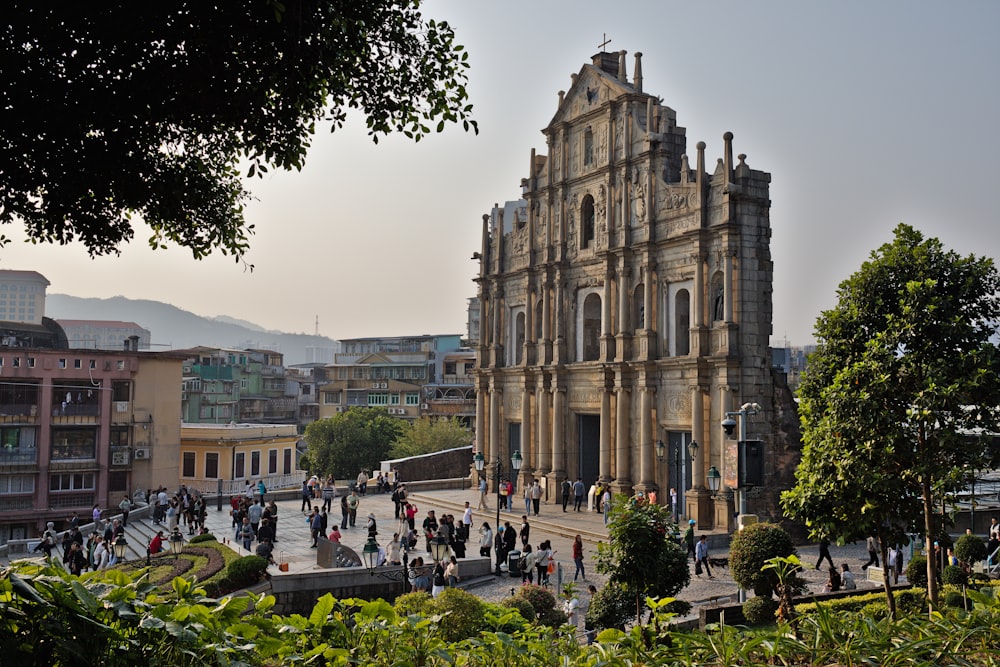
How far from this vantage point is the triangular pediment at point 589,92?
34769 millimetres

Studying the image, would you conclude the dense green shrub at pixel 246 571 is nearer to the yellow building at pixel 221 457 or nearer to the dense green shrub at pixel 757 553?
the dense green shrub at pixel 757 553

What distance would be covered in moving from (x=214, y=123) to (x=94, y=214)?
1.46 m

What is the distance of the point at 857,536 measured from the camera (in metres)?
13.9

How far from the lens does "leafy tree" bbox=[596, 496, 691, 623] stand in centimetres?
1471

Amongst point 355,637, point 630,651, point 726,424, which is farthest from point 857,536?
point 355,637

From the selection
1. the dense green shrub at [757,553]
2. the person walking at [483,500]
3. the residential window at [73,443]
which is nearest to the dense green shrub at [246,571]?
the dense green shrub at [757,553]

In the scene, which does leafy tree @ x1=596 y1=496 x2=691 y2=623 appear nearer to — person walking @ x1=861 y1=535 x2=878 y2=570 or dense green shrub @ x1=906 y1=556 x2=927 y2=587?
dense green shrub @ x1=906 y1=556 x2=927 y2=587

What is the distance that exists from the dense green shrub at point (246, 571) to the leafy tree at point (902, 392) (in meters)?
13.2

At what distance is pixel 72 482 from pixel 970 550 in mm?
42518

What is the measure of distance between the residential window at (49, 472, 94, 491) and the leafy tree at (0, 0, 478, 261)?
4301 centimetres

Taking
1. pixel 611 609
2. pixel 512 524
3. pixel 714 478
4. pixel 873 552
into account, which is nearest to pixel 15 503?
pixel 512 524

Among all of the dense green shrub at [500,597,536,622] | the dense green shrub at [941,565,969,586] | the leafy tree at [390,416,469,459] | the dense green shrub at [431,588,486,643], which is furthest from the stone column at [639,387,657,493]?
the leafy tree at [390,416,469,459]

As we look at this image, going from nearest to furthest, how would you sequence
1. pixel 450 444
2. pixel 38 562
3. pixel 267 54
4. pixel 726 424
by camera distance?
pixel 38 562
pixel 267 54
pixel 726 424
pixel 450 444

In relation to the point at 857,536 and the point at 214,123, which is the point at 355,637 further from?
the point at 857,536
